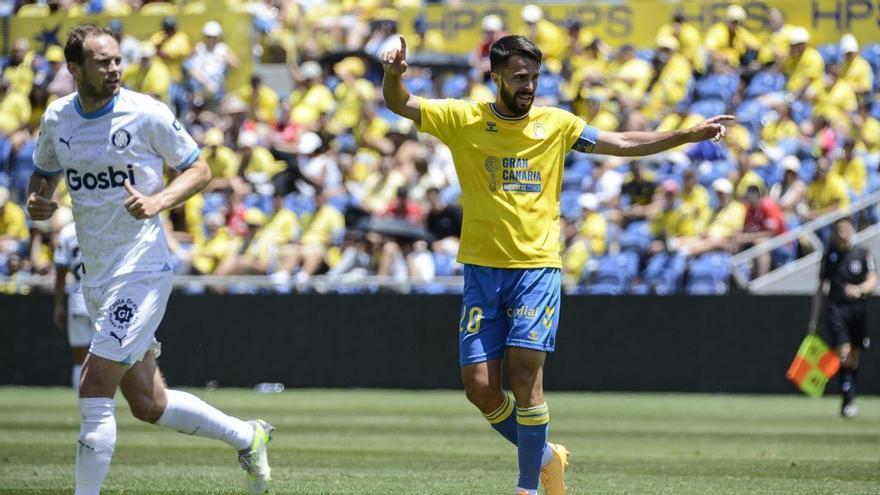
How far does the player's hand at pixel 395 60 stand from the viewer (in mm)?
7801

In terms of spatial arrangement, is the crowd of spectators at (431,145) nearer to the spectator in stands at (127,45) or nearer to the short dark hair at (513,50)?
the spectator in stands at (127,45)

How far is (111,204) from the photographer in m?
7.92

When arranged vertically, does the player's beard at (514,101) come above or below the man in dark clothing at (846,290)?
above

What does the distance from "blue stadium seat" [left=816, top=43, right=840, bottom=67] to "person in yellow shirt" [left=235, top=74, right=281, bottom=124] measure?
29.1 ft

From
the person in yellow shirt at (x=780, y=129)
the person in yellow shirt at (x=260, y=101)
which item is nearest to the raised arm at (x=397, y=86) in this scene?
the person in yellow shirt at (x=780, y=129)

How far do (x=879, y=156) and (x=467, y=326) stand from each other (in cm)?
1472

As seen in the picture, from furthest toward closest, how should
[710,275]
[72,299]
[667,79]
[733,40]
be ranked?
1. [733,40]
2. [667,79]
3. [710,275]
4. [72,299]

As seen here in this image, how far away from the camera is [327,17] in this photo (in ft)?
89.1

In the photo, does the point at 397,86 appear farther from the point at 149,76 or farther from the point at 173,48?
the point at 173,48

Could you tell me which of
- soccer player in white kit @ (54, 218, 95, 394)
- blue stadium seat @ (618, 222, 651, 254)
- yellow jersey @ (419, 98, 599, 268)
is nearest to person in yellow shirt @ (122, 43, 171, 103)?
blue stadium seat @ (618, 222, 651, 254)

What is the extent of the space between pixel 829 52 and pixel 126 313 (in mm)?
18353

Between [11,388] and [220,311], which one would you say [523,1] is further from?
[11,388]

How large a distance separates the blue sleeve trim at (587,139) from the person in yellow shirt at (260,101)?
17.4m

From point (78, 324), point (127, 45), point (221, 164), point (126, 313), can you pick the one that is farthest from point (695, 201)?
point (126, 313)
